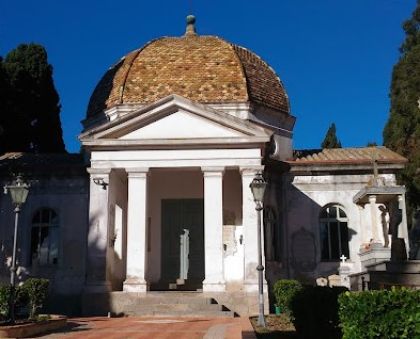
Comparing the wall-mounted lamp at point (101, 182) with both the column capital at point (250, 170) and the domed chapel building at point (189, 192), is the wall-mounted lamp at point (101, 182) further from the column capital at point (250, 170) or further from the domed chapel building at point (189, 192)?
the column capital at point (250, 170)

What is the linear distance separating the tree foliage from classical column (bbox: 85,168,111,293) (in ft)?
42.2

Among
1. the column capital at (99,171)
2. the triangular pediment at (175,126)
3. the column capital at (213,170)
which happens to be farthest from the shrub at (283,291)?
the column capital at (99,171)

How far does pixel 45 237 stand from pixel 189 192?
679 centimetres

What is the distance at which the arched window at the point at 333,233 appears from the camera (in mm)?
23938

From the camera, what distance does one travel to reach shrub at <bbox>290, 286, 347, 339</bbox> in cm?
1029

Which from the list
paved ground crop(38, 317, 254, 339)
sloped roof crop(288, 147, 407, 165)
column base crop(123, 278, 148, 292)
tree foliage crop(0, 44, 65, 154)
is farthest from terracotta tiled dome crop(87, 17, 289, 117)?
paved ground crop(38, 317, 254, 339)

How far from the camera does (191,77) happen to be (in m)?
24.3

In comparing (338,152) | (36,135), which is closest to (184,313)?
(338,152)

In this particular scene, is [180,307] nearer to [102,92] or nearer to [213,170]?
[213,170]

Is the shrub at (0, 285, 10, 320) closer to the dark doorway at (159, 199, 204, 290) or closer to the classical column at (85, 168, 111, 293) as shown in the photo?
the classical column at (85, 168, 111, 293)

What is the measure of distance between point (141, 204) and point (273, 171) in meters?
6.77

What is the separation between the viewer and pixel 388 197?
62.2ft

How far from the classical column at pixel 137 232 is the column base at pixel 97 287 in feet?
2.37

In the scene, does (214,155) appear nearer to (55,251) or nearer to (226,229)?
(226,229)
